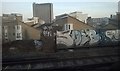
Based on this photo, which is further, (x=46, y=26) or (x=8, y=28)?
(x=46, y=26)

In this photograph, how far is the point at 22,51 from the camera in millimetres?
7023

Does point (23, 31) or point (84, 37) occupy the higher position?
point (23, 31)

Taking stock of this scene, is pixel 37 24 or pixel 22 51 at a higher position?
pixel 37 24

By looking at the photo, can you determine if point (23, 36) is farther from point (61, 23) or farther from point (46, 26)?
point (61, 23)

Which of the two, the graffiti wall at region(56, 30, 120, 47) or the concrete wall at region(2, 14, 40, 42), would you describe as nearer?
the concrete wall at region(2, 14, 40, 42)

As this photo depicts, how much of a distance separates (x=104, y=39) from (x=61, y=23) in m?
2.03

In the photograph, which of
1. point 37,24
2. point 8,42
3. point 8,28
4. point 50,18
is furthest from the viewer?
point 37,24

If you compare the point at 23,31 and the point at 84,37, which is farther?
the point at 23,31

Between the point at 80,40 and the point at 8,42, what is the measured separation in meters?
2.74

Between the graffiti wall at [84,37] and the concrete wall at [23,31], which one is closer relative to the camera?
the concrete wall at [23,31]

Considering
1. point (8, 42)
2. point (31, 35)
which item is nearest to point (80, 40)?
point (31, 35)

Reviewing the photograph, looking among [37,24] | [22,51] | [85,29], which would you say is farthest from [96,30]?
[22,51]

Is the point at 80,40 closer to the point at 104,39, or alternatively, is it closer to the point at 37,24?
the point at 104,39

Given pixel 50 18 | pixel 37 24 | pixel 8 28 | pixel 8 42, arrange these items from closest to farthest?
pixel 8 42 → pixel 8 28 → pixel 50 18 → pixel 37 24
